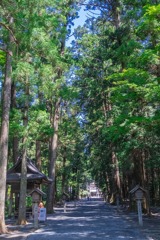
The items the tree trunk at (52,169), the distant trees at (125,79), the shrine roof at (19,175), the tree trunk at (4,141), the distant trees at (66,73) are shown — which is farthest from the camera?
the tree trunk at (52,169)

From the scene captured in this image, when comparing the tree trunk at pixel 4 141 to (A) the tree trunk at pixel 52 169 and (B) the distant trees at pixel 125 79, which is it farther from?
(A) the tree trunk at pixel 52 169

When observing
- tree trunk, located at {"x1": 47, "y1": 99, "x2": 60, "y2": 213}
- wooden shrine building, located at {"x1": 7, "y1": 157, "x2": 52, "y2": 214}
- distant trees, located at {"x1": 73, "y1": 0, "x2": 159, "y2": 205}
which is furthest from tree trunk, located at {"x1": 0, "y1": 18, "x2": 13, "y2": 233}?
tree trunk, located at {"x1": 47, "y1": 99, "x2": 60, "y2": 213}

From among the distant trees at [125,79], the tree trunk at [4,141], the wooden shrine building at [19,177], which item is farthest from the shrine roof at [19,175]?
the tree trunk at [4,141]

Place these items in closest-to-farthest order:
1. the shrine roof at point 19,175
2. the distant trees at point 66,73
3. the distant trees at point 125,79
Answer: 1. the distant trees at point 66,73
2. the distant trees at point 125,79
3. the shrine roof at point 19,175

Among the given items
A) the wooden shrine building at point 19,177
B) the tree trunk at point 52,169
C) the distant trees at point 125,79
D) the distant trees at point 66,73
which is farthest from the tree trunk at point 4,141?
the tree trunk at point 52,169

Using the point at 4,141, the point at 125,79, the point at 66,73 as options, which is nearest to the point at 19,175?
the point at 4,141

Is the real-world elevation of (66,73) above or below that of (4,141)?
above

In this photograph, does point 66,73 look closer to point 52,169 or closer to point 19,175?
point 52,169

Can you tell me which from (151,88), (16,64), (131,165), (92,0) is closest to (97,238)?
(151,88)

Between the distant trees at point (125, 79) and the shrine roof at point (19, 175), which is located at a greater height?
the distant trees at point (125, 79)

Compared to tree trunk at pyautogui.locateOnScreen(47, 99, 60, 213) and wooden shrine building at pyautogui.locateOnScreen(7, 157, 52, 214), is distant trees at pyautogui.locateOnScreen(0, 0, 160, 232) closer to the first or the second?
tree trunk at pyautogui.locateOnScreen(47, 99, 60, 213)

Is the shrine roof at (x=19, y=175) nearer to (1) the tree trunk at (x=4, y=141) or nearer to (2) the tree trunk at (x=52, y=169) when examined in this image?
(2) the tree trunk at (x=52, y=169)

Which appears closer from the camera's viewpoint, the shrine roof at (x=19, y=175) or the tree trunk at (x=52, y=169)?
the shrine roof at (x=19, y=175)

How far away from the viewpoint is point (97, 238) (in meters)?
10.5
